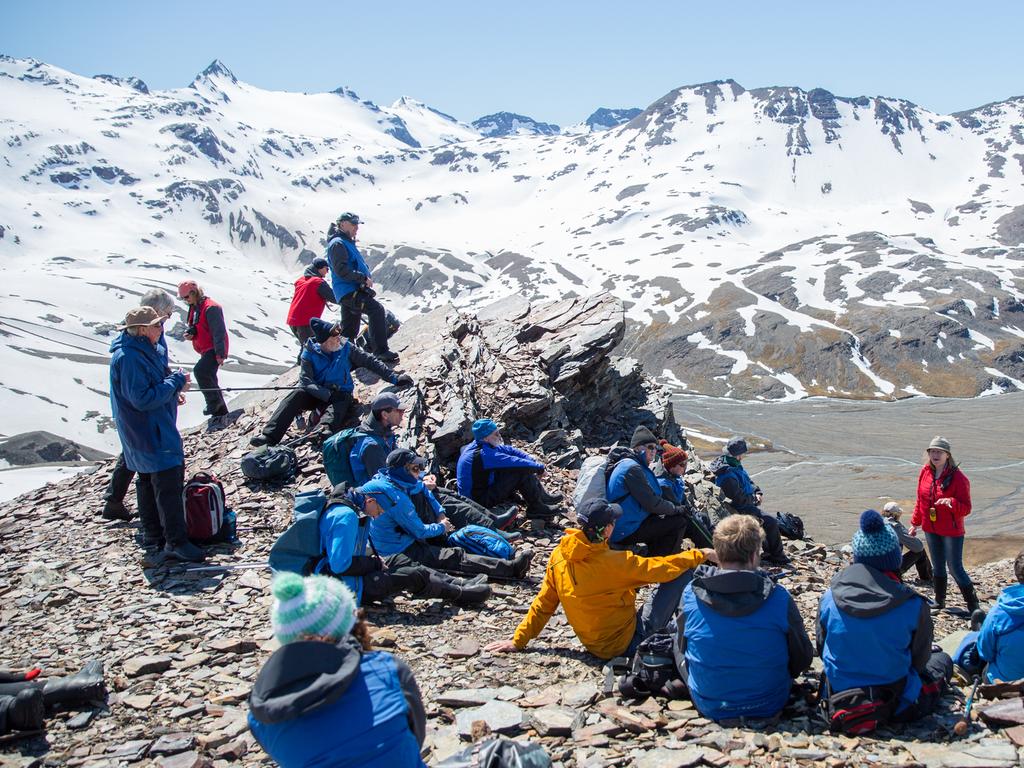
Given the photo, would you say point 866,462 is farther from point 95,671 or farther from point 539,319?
point 95,671

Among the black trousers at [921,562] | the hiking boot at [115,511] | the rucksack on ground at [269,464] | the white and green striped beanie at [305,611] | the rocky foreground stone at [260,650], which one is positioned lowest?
the black trousers at [921,562]

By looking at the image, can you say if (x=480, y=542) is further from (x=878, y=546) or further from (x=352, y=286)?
(x=352, y=286)

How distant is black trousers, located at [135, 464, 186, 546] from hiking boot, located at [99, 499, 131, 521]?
1.66 m

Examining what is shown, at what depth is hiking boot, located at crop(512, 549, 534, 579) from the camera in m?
11.3

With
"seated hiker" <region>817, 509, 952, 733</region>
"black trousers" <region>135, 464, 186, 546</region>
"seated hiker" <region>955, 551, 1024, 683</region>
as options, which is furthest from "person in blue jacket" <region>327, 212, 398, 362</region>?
"seated hiker" <region>955, 551, 1024, 683</region>

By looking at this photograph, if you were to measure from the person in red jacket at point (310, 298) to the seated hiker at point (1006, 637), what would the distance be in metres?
14.1

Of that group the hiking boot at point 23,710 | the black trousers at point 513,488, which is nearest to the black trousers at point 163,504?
the hiking boot at point 23,710

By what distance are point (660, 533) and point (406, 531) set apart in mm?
3728

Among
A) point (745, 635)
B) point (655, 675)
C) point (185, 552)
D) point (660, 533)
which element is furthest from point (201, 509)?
point (745, 635)

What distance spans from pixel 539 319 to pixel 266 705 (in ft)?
73.9

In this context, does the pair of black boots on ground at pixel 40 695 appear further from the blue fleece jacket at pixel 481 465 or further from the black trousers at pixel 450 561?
the blue fleece jacket at pixel 481 465

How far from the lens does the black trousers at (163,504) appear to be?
36.0 ft

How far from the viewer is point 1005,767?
5539mm

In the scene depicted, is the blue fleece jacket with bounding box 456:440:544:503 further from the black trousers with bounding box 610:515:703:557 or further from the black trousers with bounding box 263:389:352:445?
the black trousers with bounding box 263:389:352:445
